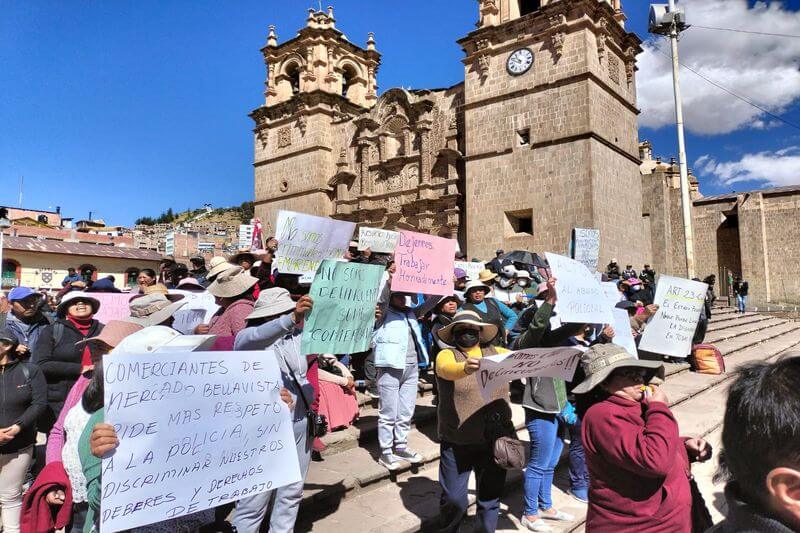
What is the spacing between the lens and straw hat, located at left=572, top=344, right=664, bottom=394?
7.63 feet

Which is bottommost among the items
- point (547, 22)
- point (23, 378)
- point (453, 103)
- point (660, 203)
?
point (23, 378)

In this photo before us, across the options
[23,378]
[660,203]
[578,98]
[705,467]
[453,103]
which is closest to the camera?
[23,378]

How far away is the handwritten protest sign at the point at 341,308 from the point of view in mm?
3309

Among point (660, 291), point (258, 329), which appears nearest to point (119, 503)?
point (258, 329)

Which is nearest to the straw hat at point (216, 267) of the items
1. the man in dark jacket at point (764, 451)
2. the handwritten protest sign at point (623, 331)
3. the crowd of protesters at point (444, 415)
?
the crowd of protesters at point (444, 415)

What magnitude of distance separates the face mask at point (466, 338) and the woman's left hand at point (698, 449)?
1355 mm

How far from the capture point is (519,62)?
17938mm

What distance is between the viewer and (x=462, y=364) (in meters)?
3.13

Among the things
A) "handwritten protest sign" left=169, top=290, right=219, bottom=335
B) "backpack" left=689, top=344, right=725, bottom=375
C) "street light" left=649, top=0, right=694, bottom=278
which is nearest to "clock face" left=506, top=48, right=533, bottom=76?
"street light" left=649, top=0, right=694, bottom=278

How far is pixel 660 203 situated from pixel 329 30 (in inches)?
702

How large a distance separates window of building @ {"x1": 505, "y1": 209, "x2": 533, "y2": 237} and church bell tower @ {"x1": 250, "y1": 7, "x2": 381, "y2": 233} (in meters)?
9.58

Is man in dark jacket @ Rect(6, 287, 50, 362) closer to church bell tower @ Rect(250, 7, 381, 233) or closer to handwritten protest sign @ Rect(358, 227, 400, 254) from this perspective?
handwritten protest sign @ Rect(358, 227, 400, 254)

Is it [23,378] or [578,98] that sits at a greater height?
[578,98]

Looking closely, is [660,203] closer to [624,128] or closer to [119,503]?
[624,128]
